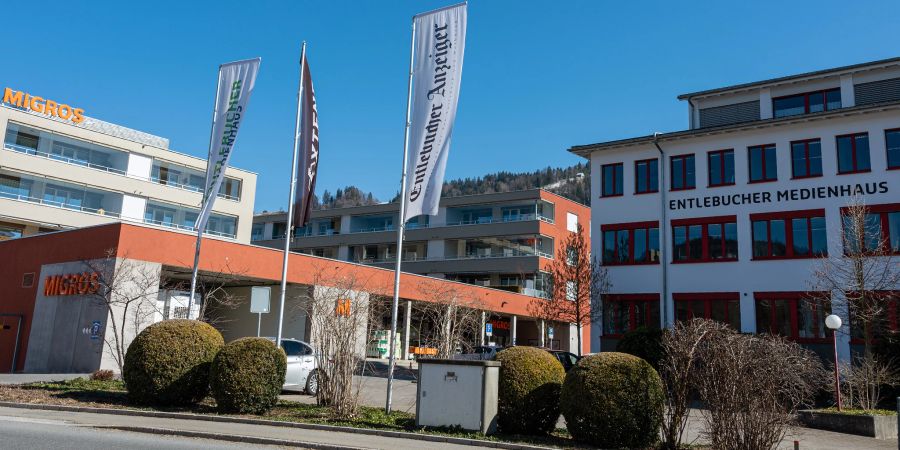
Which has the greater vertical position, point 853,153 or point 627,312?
point 853,153

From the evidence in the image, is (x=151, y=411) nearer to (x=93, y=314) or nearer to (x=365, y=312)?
(x=365, y=312)

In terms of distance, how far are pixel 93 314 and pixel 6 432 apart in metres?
18.7

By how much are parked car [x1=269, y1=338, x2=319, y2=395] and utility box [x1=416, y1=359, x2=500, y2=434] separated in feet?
24.5

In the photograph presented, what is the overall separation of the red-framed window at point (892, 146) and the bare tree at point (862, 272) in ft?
6.21

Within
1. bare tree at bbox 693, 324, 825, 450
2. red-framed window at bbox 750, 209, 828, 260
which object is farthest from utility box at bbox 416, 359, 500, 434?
red-framed window at bbox 750, 209, 828, 260

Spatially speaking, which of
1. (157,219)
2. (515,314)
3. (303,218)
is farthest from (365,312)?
(157,219)

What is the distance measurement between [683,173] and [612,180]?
3.36 metres

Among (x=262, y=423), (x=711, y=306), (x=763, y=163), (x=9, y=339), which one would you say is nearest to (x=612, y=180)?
(x=763, y=163)

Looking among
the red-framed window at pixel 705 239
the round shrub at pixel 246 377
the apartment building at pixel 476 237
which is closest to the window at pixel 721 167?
the red-framed window at pixel 705 239

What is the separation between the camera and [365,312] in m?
18.2

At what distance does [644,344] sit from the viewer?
25109 millimetres

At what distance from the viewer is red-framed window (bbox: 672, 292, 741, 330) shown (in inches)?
1165

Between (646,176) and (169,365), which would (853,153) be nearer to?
(646,176)

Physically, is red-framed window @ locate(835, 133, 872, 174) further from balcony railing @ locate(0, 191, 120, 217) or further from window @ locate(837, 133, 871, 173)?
balcony railing @ locate(0, 191, 120, 217)
